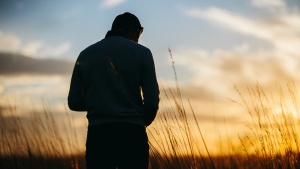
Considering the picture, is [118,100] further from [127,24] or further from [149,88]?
[127,24]

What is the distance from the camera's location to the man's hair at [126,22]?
2158mm

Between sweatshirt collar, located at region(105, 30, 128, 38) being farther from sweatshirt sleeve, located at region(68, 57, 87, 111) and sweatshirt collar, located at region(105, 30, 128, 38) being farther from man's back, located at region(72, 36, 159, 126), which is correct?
sweatshirt sleeve, located at region(68, 57, 87, 111)

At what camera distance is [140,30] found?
2.22 meters

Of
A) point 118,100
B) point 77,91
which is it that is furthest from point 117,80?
point 77,91

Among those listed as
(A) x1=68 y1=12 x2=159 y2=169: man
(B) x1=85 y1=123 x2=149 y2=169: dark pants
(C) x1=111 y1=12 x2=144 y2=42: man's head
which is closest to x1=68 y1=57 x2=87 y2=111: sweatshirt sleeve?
(A) x1=68 y1=12 x2=159 y2=169: man

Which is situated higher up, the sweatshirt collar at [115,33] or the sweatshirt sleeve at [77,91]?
the sweatshirt collar at [115,33]

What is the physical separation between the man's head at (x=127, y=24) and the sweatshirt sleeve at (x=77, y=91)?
0.30m

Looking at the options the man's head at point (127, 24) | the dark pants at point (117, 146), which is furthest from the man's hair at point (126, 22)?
the dark pants at point (117, 146)

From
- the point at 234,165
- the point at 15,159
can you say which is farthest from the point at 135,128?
the point at 15,159

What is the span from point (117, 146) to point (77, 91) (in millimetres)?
398

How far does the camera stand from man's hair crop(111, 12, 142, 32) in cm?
216

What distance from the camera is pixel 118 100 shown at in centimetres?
200

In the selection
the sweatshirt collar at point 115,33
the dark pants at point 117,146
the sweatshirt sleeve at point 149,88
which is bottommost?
the dark pants at point 117,146

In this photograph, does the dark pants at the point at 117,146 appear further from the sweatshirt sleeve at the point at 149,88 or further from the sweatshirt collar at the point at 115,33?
the sweatshirt collar at the point at 115,33
